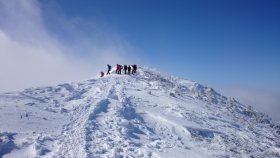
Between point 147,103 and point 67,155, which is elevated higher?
point 147,103

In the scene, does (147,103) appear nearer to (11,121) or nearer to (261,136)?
(261,136)

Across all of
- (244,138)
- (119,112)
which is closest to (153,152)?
(119,112)

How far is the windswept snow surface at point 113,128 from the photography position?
465 inches

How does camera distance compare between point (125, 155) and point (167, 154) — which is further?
point (167, 154)

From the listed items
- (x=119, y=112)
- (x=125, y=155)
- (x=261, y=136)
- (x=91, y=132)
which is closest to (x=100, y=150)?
(x=125, y=155)

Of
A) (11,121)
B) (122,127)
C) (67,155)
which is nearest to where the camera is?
(67,155)

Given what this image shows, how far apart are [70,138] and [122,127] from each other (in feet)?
10.6

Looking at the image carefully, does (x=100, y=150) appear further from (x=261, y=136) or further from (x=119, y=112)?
(x=261, y=136)

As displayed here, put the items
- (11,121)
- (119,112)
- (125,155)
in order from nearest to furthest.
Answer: (125,155) < (11,121) < (119,112)

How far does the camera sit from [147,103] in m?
21.7

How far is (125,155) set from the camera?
11.6 metres

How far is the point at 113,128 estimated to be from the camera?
1473 centimetres

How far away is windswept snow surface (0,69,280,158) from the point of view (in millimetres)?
11812

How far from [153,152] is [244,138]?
26.3 feet
